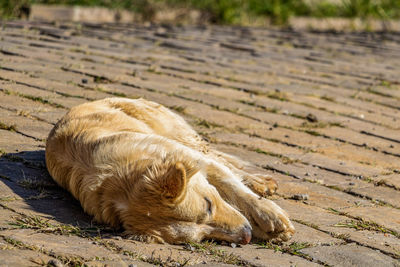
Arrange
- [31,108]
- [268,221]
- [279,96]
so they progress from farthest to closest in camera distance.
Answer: [279,96] < [31,108] < [268,221]

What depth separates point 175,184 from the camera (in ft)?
10.9

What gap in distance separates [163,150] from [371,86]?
4.83m

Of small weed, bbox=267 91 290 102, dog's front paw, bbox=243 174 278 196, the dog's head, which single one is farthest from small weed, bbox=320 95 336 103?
the dog's head

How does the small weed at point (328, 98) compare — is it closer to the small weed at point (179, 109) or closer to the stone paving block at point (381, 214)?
the small weed at point (179, 109)

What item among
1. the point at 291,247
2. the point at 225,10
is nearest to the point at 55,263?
the point at 291,247

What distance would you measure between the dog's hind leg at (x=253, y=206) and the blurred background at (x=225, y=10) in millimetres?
7854

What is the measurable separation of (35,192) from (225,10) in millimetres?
10430

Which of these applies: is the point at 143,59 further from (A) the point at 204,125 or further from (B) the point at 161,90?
(A) the point at 204,125

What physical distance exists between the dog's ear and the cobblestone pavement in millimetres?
259

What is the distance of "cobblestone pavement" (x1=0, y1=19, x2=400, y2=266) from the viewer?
3.45 metres

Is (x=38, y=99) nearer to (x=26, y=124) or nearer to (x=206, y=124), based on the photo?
(x=26, y=124)

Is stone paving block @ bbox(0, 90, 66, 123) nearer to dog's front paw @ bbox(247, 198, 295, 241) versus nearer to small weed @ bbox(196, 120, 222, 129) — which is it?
small weed @ bbox(196, 120, 222, 129)

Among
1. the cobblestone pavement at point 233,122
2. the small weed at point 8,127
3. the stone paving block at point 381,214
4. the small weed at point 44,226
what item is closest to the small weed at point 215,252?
the cobblestone pavement at point 233,122

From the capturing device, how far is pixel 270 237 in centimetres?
371
